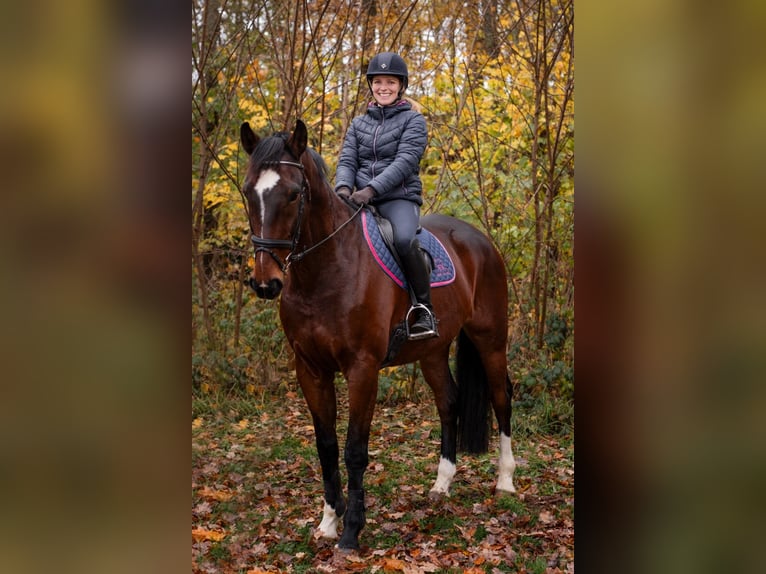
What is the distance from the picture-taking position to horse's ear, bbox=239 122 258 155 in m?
3.61

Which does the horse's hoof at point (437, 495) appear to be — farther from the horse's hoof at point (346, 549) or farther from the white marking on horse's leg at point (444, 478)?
the horse's hoof at point (346, 549)

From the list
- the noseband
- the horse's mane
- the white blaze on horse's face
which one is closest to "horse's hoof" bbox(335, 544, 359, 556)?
the noseband

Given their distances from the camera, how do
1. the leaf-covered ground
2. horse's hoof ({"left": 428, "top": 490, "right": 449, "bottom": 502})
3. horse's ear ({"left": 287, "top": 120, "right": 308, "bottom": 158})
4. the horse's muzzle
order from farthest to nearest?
1. horse's hoof ({"left": 428, "top": 490, "right": 449, "bottom": 502})
2. the leaf-covered ground
3. horse's ear ({"left": 287, "top": 120, "right": 308, "bottom": 158})
4. the horse's muzzle

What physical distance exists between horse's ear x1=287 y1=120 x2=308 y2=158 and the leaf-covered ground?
2.22 metres

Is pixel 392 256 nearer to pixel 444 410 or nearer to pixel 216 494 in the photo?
pixel 444 410

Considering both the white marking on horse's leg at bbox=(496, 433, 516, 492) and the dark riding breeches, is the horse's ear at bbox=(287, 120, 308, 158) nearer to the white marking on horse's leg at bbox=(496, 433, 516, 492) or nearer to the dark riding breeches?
the dark riding breeches

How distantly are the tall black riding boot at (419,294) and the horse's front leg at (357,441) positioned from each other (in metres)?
0.49

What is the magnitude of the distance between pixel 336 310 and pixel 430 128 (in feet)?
13.8

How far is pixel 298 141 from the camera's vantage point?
362 cm

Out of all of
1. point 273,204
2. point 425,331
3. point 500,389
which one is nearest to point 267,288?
point 273,204
